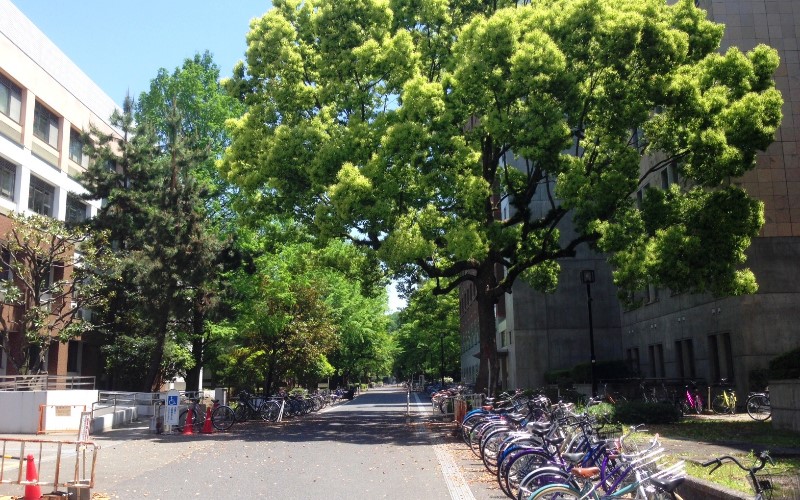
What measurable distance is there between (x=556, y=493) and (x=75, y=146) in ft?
118

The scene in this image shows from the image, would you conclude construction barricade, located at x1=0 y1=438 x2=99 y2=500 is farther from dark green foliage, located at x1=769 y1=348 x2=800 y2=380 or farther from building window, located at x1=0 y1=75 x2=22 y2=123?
dark green foliage, located at x1=769 y1=348 x2=800 y2=380

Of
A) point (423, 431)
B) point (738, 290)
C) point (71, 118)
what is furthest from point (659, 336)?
point (71, 118)

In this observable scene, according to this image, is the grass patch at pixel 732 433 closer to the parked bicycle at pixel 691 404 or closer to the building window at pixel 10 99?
the parked bicycle at pixel 691 404

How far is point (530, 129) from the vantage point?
19562 mm

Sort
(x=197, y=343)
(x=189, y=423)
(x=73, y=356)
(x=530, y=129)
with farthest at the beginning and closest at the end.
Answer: (x=73, y=356), (x=197, y=343), (x=189, y=423), (x=530, y=129)

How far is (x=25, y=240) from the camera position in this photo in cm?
2522

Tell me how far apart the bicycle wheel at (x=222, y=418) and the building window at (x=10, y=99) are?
54.7ft

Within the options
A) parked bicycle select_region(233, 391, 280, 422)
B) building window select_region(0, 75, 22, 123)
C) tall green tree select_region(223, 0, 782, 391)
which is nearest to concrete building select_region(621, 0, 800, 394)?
tall green tree select_region(223, 0, 782, 391)

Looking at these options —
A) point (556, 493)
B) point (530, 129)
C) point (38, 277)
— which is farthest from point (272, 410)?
point (556, 493)

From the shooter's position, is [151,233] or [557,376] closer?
[151,233]

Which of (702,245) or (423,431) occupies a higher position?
(702,245)

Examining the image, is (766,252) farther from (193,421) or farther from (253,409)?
(193,421)

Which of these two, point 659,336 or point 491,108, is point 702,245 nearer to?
point 491,108

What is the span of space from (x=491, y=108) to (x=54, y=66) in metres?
24.3
